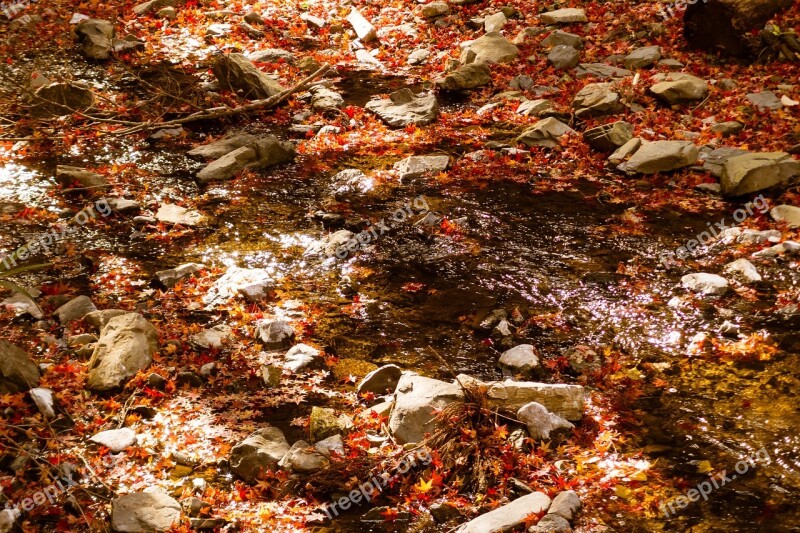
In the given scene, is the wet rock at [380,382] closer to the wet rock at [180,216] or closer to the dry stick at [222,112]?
the wet rock at [180,216]

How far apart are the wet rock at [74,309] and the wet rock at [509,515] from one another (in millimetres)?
4712

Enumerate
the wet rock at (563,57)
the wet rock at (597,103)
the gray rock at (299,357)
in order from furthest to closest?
the wet rock at (563,57) < the wet rock at (597,103) < the gray rock at (299,357)

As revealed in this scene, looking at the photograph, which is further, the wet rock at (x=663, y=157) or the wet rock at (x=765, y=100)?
the wet rock at (x=765, y=100)

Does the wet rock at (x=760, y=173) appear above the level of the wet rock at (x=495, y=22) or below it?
below

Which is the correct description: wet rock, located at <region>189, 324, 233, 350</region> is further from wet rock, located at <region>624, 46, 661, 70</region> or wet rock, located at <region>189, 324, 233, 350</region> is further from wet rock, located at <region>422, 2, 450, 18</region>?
wet rock, located at <region>422, 2, 450, 18</region>

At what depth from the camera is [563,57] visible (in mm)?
12516

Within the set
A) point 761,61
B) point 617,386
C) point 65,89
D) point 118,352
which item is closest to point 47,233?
point 118,352

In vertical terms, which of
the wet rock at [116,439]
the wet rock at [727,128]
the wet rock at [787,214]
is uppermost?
the wet rock at [727,128]

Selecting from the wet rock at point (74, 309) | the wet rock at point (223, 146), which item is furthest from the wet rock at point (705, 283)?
the wet rock at point (223, 146)

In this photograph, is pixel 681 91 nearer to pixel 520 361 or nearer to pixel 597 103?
pixel 597 103

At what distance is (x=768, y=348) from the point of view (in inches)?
232

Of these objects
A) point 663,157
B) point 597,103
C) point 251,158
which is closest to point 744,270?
point 663,157

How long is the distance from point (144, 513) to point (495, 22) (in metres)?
13.4

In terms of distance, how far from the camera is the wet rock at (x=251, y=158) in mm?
9523
